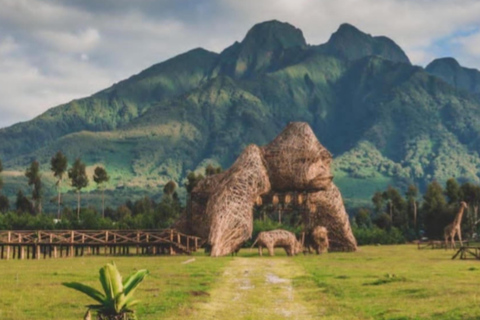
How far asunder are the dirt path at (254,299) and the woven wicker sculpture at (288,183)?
2079 centimetres

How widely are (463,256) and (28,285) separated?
29.6 meters

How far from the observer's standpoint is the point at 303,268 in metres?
35.8

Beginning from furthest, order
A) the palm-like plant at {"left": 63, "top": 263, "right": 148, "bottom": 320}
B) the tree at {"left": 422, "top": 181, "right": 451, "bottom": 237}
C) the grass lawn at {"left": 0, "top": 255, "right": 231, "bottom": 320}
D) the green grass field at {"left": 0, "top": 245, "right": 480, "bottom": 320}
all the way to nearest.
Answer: the tree at {"left": 422, "top": 181, "right": 451, "bottom": 237}
the grass lawn at {"left": 0, "top": 255, "right": 231, "bottom": 320}
the green grass field at {"left": 0, "top": 245, "right": 480, "bottom": 320}
the palm-like plant at {"left": 63, "top": 263, "right": 148, "bottom": 320}

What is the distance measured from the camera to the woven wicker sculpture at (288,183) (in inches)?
2087

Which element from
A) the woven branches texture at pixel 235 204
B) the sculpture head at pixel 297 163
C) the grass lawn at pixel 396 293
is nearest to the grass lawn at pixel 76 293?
the grass lawn at pixel 396 293

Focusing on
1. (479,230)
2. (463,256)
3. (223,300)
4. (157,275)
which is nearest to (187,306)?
(223,300)

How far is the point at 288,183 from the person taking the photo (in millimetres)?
57125

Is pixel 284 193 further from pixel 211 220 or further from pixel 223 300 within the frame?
pixel 223 300

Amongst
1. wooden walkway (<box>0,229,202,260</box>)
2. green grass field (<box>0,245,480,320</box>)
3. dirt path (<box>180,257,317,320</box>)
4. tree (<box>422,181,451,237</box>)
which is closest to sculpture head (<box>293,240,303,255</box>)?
wooden walkway (<box>0,229,202,260</box>)

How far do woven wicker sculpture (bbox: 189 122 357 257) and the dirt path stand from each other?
818 inches

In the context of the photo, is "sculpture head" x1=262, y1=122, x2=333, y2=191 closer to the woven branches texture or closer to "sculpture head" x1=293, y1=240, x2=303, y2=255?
the woven branches texture

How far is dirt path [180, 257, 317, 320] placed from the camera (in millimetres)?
17950

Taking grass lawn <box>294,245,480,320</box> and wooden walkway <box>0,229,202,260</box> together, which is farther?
wooden walkway <box>0,229,202,260</box>

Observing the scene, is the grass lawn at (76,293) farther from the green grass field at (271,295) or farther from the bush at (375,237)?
the bush at (375,237)
